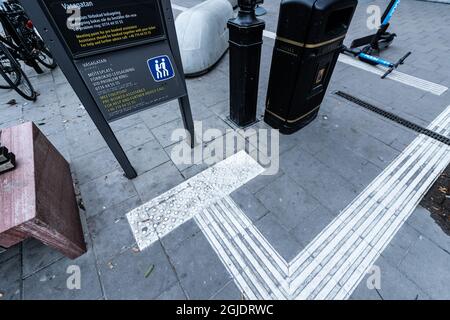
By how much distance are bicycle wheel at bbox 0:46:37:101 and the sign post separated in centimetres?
357

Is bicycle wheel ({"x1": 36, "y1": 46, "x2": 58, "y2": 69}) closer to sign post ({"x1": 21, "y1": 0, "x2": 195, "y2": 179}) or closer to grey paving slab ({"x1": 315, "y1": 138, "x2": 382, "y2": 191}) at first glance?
sign post ({"x1": 21, "y1": 0, "x2": 195, "y2": 179})

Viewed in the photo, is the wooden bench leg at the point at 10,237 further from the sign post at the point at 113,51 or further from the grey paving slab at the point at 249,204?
the grey paving slab at the point at 249,204

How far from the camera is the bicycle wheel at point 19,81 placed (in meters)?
3.88

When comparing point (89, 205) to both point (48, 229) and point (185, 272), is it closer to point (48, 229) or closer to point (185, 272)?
point (48, 229)

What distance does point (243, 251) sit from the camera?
2.08 meters

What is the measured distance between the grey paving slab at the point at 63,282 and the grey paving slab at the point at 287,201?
1.86 meters

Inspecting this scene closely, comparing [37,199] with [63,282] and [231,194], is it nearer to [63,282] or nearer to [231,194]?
[63,282]

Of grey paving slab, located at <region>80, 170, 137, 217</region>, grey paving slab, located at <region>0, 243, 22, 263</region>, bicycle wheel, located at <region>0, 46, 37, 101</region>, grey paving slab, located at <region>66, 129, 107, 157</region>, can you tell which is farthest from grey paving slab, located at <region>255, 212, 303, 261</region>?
bicycle wheel, located at <region>0, 46, 37, 101</region>

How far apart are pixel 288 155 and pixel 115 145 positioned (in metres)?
2.23

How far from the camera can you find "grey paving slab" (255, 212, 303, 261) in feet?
6.81

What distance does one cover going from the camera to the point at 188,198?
8.31 feet

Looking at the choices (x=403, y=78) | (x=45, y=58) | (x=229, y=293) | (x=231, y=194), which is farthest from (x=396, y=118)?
(x=45, y=58)

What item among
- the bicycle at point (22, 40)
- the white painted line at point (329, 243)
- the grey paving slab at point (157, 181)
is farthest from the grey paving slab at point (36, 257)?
the bicycle at point (22, 40)

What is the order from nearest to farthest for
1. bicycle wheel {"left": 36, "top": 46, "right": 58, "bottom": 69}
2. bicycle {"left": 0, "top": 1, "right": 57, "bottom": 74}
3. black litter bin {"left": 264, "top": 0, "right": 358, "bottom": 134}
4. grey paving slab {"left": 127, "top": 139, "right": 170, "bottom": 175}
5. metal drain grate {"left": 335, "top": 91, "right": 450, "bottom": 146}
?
1. black litter bin {"left": 264, "top": 0, "right": 358, "bottom": 134}
2. grey paving slab {"left": 127, "top": 139, "right": 170, "bottom": 175}
3. metal drain grate {"left": 335, "top": 91, "right": 450, "bottom": 146}
4. bicycle {"left": 0, "top": 1, "right": 57, "bottom": 74}
5. bicycle wheel {"left": 36, "top": 46, "right": 58, "bottom": 69}
